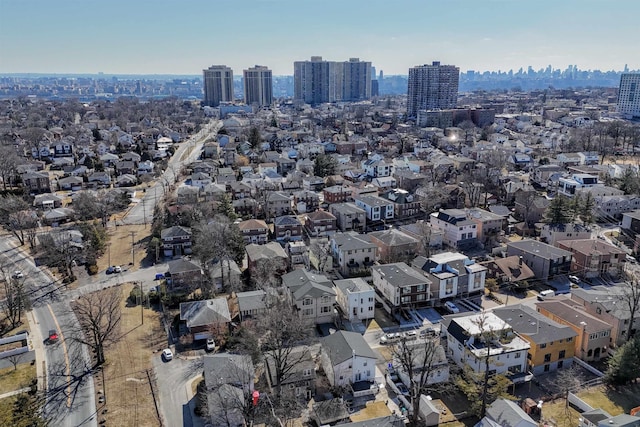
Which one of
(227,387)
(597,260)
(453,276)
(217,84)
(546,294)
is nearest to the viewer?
(227,387)

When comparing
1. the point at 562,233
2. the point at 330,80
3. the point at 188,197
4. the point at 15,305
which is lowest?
the point at 15,305

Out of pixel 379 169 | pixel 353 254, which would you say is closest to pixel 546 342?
pixel 353 254

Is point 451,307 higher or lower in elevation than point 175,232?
lower

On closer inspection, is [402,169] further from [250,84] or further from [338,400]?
[250,84]

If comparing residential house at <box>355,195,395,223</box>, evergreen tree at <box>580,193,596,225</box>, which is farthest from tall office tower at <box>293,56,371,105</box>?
evergreen tree at <box>580,193,596,225</box>

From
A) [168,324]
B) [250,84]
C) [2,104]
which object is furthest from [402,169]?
[2,104]

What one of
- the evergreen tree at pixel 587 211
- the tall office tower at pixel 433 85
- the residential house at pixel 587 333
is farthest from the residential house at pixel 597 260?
the tall office tower at pixel 433 85

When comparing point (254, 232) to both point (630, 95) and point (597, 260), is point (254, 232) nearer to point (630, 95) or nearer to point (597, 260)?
point (597, 260)
